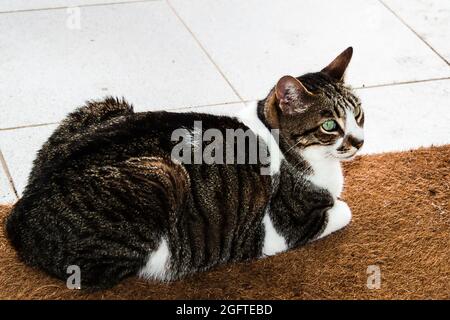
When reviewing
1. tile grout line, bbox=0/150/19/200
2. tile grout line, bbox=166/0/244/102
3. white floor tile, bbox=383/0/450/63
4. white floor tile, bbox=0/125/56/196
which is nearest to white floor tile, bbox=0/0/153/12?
tile grout line, bbox=166/0/244/102

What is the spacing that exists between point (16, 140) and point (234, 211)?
1154 mm

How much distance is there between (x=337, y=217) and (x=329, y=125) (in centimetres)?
37

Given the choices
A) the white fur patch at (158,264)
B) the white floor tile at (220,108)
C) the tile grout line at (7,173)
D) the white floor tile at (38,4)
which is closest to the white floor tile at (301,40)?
the white floor tile at (220,108)

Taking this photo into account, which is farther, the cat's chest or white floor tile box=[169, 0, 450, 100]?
white floor tile box=[169, 0, 450, 100]

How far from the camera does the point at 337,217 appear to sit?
230 centimetres

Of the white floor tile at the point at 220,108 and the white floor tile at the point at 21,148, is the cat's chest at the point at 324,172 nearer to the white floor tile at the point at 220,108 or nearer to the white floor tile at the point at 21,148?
the white floor tile at the point at 220,108

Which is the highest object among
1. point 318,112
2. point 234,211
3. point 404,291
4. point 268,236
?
point 318,112

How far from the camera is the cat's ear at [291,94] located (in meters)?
2.03

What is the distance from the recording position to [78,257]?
6.42 feet

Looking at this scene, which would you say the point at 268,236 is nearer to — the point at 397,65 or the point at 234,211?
the point at 234,211

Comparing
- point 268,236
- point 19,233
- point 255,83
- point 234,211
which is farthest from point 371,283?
point 255,83

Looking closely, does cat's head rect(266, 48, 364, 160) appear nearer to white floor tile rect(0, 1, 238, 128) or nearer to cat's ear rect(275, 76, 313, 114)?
cat's ear rect(275, 76, 313, 114)

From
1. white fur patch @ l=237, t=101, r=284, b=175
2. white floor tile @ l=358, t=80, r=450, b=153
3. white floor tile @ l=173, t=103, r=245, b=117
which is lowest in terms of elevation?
white floor tile @ l=358, t=80, r=450, b=153

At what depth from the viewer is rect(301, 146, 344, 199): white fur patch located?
215 cm
